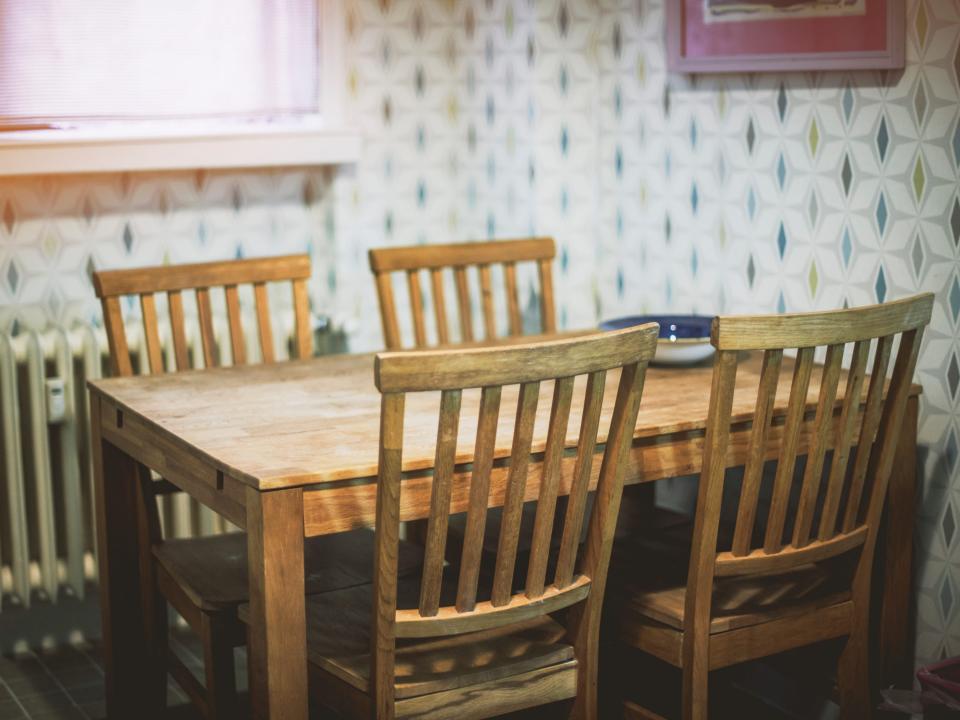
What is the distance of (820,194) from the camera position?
109 inches

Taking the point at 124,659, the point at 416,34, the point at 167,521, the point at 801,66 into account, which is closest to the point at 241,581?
the point at 124,659

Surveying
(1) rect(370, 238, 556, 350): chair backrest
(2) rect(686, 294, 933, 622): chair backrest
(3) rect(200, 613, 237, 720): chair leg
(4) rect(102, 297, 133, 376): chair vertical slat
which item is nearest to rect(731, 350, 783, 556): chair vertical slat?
(2) rect(686, 294, 933, 622): chair backrest

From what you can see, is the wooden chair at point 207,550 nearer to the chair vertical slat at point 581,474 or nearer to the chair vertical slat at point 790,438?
the chair vertical slat at point 581,474

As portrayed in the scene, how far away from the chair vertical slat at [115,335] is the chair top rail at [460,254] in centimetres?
59

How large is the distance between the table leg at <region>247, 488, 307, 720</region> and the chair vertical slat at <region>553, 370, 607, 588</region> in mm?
397

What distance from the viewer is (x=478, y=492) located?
6.12 ft

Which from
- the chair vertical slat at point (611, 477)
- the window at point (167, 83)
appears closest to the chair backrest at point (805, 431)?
the chair vertical slat at point (611, 477)

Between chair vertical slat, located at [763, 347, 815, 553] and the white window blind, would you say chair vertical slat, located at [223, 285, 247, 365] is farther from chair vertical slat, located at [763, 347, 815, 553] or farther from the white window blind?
chair vertical slat, located at [763, 347, 815, 553]

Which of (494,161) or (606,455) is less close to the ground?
(494,161)

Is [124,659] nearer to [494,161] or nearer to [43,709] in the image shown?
[43,709]

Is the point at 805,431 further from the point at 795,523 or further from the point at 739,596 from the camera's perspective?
the point at 739,596

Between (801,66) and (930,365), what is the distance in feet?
2.22

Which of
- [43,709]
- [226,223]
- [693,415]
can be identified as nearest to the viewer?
[693,415]

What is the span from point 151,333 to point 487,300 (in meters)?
0.78
